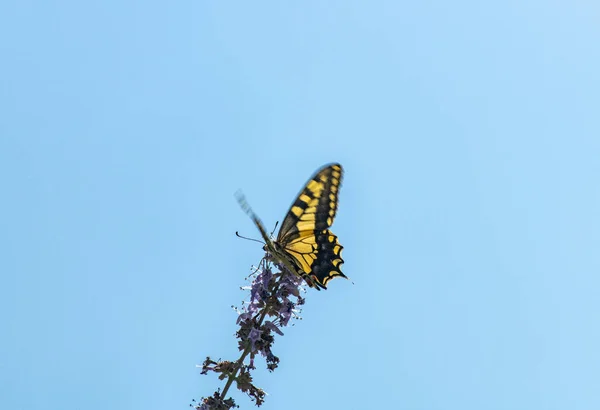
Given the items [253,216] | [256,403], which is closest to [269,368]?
[256,403]

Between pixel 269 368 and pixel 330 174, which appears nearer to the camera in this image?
pixel 269 368

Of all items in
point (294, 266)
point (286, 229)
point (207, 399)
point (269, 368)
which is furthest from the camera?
point (286, 229)

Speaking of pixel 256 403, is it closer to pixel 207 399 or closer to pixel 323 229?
pixel 207 399

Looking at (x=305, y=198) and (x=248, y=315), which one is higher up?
(x=305, y=198)

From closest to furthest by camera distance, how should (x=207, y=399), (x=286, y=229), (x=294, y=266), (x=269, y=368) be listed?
1. (x=207, y=399)
2. (x=269, y=368)
3. (x=294, y=266)
4. (x=286, y=229)

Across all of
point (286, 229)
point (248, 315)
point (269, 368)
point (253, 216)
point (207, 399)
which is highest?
point (286, 229)
